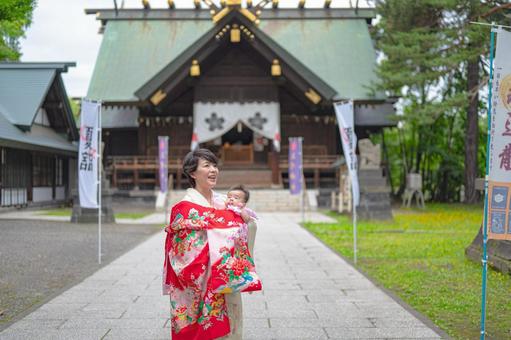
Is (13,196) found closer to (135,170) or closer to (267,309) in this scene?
(135,170)

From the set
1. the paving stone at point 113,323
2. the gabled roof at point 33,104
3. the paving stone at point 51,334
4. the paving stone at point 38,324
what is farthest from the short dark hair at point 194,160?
the gabled roof at point 33,104

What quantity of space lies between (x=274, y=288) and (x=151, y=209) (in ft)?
52.9

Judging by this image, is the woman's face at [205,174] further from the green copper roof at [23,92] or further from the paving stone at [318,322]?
the green copper roof at [23,92]

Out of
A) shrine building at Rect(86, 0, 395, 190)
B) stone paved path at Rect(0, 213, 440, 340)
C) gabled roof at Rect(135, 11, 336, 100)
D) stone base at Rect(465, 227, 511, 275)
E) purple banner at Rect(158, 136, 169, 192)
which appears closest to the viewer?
stone paved path at Rect(0, 213, 440, 340)

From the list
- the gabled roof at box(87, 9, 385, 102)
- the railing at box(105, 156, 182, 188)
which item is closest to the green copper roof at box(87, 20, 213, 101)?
the gabled roof at box(87, 9, 385, 102)

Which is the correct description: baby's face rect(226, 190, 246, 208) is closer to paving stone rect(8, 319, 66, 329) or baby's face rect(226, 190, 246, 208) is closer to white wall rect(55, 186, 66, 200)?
paving stone rect(8, 319, 66, 329)

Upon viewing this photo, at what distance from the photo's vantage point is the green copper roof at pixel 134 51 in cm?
2694

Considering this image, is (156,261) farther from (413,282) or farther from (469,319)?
(469,319)

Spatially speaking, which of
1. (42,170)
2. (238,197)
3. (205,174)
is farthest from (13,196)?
(205,174)

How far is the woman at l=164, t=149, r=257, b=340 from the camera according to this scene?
335 cm

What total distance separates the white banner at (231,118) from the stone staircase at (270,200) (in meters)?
2.27

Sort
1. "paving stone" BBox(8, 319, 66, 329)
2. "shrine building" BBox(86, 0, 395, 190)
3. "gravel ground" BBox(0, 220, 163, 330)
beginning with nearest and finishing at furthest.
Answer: "paving stone" BBox(8, 319, 66, 329) < "gravel ground" BBox(0, 220, 163, 330) < "shrine building" BBox(86, 0, 395, 190)

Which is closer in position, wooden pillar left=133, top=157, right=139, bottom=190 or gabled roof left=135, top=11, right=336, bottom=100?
gabled roof left=135, top=11, right=336, bottom=100

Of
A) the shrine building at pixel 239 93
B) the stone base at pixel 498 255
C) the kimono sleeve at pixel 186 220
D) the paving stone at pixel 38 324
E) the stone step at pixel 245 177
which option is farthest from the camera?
the stone step at pixel 245 177
